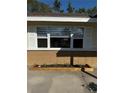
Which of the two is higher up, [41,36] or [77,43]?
[41,36]

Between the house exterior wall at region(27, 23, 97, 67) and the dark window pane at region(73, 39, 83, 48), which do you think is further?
the dark window pane at region(73, 39, 83, 48)

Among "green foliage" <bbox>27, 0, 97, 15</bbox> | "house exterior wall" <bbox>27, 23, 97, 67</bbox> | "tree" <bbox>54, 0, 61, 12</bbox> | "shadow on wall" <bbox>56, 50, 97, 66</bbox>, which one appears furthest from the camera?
"tree" <bbox>54, 0, 61, 12</bbox>

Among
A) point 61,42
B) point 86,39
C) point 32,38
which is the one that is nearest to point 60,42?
point 61,42

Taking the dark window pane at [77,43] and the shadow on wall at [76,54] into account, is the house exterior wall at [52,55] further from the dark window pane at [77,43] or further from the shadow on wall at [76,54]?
the dark window pane at [77,43]

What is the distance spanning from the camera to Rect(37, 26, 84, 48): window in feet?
56.0

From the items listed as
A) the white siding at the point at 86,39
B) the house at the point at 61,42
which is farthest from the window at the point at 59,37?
the white siding at the point at 86,39

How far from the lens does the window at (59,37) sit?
56.0 ft

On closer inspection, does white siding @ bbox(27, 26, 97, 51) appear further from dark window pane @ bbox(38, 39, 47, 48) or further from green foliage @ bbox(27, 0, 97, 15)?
green foliage @ bbox(27, 0, 97, 15)

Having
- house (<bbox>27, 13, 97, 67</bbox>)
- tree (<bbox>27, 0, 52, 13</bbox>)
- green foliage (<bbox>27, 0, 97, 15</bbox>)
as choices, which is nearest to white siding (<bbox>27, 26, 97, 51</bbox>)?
house (<bbox>27, 13, 97, 67</bbox>)

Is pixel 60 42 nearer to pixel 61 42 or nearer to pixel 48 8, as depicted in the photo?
pixel 61 42

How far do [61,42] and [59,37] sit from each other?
0.34 metres

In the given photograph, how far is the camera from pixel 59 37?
1723 centimetres

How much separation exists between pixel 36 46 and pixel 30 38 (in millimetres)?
629
